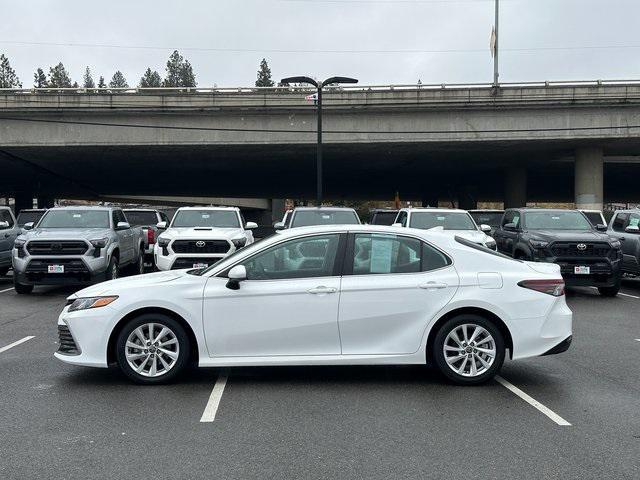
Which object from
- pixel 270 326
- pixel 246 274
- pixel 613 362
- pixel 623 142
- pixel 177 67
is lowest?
pixel 613 362

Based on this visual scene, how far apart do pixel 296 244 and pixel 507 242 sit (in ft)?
33.1

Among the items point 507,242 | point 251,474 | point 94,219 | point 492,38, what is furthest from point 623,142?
point 251,474

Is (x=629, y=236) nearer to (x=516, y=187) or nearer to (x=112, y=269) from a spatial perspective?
(x=112, y=269)

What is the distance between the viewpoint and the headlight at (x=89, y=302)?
20.3 ft

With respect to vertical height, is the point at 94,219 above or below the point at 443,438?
above

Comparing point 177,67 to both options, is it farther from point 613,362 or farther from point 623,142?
point 613,362

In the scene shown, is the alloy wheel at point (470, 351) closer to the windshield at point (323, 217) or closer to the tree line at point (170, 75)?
the windshield at point (323, 217)

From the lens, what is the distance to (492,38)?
3572 centimetres

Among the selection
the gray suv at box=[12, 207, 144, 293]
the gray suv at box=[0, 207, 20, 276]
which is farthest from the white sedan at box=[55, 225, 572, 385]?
the gray suv at box=[0, 207, 20, 276]

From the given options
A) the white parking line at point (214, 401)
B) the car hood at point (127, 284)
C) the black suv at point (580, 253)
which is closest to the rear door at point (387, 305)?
the white parking line at point (214, 401)

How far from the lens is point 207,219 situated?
14977 millimetres

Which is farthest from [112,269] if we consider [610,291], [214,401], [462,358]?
[610,291]

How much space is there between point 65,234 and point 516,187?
33054 mm

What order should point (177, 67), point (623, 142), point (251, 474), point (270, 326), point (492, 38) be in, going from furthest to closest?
point (177, 67)
point (492, 38)
point (623, 142)
point (270, 326)
point (251, 474)
